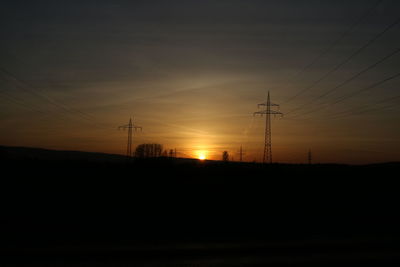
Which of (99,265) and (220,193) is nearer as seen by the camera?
(99,265)

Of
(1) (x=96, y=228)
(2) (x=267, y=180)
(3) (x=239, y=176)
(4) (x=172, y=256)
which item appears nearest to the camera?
(4) (x=172, y=256)

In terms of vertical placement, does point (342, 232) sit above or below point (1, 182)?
below

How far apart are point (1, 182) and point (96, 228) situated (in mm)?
11184

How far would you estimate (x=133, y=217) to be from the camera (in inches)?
697

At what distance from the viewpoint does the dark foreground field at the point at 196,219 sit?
1084 cm

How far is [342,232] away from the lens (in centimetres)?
1565

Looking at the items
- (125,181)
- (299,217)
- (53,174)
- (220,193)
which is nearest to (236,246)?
(299,217)

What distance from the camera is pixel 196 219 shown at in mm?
17656

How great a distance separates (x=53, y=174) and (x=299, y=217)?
1913 cm

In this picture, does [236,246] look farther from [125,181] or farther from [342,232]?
[125,181]

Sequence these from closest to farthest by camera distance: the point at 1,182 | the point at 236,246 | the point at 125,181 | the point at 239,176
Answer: the point at 236,246 < the point at 1,182 < the point at 125,181 < the point at 239,176

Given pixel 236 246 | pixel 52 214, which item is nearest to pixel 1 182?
pixel 52 214

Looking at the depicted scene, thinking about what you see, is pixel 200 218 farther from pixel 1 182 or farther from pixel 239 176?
pixel 1 182

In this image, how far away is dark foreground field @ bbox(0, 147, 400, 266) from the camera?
10.8 m
